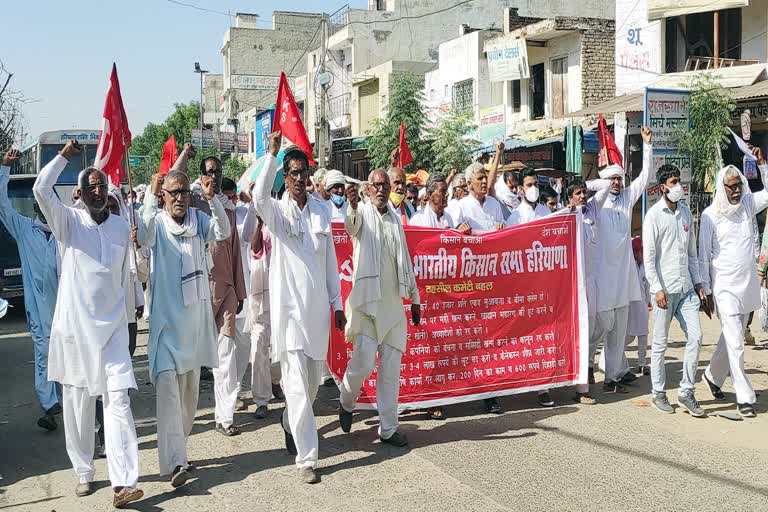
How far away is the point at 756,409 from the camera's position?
7.09 m

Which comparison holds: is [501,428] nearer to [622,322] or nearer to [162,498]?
[622,322]

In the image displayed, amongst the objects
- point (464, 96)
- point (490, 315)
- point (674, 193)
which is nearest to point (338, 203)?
point (490, 315)

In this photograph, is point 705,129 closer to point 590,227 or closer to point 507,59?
point 590,227

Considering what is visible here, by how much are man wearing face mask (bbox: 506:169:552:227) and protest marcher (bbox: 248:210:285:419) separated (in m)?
2.37

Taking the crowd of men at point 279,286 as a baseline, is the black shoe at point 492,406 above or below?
below

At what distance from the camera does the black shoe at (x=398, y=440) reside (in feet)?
20.1

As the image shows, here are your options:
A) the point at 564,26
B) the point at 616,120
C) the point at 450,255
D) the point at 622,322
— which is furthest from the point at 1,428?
the point at 564,26

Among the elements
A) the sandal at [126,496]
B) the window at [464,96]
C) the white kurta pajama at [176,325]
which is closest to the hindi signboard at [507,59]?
the window at [464,96]

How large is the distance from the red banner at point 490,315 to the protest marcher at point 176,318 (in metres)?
1.61

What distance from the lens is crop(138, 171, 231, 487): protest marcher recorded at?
17.8ft

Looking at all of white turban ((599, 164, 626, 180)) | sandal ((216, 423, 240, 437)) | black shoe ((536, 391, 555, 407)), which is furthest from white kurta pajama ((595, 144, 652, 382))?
sandal ((216, 423, 240, 437))

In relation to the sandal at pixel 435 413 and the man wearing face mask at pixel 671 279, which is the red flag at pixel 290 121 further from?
the man wearing face mask at pixel 671 279

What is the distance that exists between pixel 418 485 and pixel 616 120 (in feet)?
53.2

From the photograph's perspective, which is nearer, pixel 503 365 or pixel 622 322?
pixel 503 365
